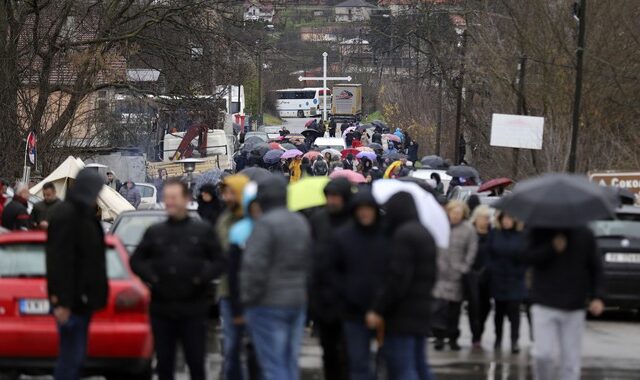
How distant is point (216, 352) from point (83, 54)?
75.0 ft

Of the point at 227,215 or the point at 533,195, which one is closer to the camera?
the point at 533,195

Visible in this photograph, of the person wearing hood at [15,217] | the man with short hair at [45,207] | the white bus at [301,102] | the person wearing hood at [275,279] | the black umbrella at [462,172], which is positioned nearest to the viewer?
the person wearing hood at [275,279]

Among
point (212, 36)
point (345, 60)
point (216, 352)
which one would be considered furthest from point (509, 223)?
point (345, 60)

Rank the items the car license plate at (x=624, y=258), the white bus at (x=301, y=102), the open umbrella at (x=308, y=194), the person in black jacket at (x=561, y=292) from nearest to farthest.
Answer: the person in black jacket at (x=561, y=292) → the open umbrella at (x=308, y=194) → the car license plate at (x=624, y=258) → the white bus at (x=301, y=102)

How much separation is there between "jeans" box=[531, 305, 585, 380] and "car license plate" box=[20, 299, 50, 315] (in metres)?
3.77

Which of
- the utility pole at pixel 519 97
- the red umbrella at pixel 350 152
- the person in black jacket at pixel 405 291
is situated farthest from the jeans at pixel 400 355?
the red umbrella at pixel 350 152

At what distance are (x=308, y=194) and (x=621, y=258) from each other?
5.37 metres

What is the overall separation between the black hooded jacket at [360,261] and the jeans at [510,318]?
568 centimetres

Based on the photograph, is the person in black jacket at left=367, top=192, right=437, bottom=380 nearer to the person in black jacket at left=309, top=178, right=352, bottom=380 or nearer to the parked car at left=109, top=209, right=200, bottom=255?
the person in black jacket at left=309, top=178, right=352, bottom=380

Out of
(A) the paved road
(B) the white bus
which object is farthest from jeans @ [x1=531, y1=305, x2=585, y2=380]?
(B) the white bus

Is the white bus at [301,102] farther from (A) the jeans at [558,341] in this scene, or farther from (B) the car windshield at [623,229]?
(A) the jeans at [558,341]

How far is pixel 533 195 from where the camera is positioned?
35.7ft

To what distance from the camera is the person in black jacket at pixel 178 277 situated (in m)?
10.7

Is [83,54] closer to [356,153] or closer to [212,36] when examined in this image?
[212,36]
